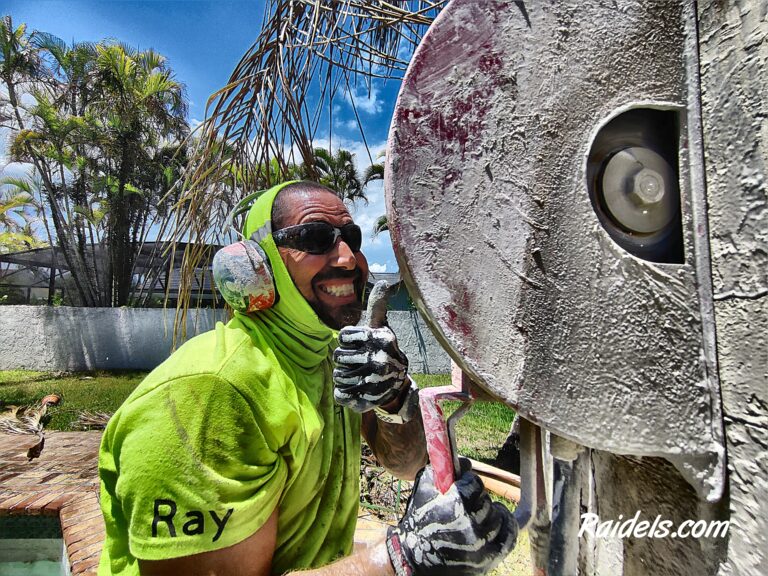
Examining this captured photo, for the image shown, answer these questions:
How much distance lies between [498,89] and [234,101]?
236 cm

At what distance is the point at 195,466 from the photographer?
1.13 metres

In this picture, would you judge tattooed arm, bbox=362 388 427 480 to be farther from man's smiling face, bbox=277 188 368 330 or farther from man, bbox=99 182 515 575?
man's smiling face, bbox=277 188 368 330

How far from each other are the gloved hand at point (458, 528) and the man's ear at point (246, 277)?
0.96 metres

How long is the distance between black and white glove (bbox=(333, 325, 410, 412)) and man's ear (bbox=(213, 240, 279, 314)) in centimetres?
48

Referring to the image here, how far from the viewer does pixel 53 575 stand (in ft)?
13.9

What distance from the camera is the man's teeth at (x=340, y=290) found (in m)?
1.62

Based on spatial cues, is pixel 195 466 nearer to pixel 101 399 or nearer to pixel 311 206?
pixel 311 206

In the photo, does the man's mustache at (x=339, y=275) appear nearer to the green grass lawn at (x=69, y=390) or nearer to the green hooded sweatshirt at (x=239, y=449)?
the green hooded sweatshirt at (x=239, y=449)

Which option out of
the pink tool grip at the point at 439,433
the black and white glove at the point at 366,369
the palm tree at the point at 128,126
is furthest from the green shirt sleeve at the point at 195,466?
the palm tree at the point at 128,126

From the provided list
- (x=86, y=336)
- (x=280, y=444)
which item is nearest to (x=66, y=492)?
(x=280, y=444)

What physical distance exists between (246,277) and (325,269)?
0.90 feet

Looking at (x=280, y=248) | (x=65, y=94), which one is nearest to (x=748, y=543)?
(x=280, y=248)

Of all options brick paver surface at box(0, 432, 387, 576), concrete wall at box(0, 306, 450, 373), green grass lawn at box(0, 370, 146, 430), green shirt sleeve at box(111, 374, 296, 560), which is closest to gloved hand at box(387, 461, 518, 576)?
green shirt sleeve at box(111, 374, 296, 560)

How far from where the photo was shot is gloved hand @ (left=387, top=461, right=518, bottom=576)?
76 cm
